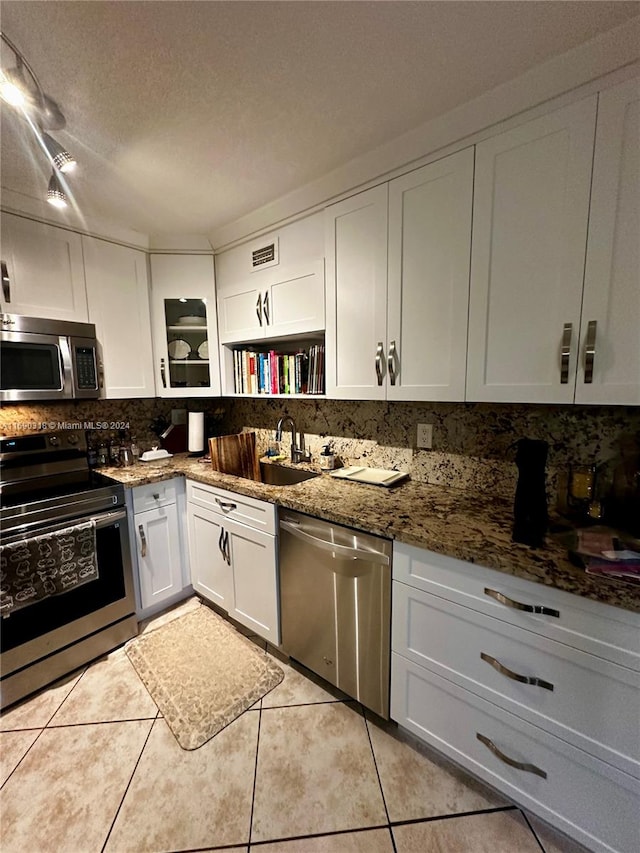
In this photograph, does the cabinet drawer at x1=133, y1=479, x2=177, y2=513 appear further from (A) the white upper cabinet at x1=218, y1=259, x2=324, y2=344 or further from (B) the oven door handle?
(A) the white upper cabinet at x1=218, y1=259, x2=324, y2=344

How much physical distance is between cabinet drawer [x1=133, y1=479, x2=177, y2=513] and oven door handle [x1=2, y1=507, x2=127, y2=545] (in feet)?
0.31

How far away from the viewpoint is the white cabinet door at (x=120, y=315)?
2047 millimetres

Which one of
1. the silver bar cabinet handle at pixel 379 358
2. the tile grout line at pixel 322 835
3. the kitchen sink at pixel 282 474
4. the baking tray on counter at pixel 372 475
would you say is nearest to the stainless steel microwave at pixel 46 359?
the kitchen sink at pixel 282 474

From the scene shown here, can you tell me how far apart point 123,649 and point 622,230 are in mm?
2939

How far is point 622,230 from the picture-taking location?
1014 mm

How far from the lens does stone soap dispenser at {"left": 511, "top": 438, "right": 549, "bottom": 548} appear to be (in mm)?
1123

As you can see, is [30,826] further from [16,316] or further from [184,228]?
[184,228]

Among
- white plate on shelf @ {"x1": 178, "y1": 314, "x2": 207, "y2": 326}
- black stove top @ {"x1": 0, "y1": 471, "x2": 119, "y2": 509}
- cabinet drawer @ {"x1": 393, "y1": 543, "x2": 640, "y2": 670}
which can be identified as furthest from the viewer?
white plate on shelf @ {"x1": 178, "y1": 314, "x2": 207, "y2": 326}

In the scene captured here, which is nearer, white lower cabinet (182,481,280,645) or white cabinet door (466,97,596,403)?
white cabinet door (466,97,596,403)

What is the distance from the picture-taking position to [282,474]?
2.25 m

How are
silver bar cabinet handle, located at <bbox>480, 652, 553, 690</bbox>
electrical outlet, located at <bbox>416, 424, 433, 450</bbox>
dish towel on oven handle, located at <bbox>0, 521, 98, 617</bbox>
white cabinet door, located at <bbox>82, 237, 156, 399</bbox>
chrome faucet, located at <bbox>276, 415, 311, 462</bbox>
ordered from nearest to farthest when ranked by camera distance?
silver bar cabinet handle, located at <bbox>480, 652, 553, 690</bbox> < dish towel on oven handle, located at <bbox>0, 521, 98, 617</bbox> < electrical outlet, located at <bbox>416, 424, 433, 450</bbox> < white cabinet door, located at <bbox>82, 237, 156, 399</bbox> < chrome faucet, located at <bbox>276, 415, 311, 462</bbox>

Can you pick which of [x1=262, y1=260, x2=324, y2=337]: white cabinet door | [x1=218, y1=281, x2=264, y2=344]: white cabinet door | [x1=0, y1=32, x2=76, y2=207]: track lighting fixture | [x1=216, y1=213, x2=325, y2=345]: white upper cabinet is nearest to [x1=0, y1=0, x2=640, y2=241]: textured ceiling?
[x1=0, y1=32, x2=76, y2=207]: track lighting fixture

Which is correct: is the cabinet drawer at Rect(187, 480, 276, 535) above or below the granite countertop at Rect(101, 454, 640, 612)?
below

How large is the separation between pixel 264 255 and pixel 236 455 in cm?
127
